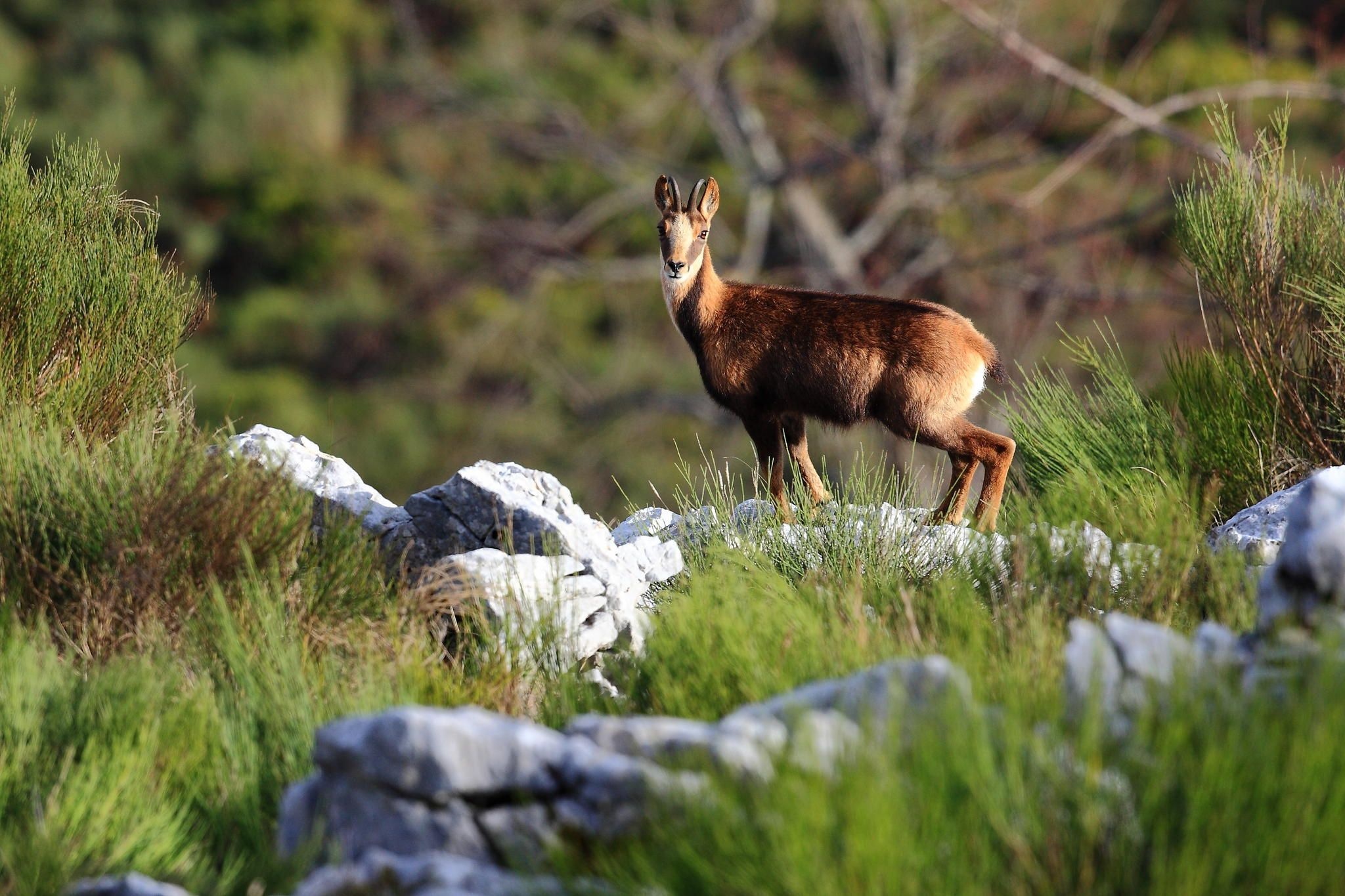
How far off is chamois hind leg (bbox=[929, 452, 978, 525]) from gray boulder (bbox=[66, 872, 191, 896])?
3.82 metres

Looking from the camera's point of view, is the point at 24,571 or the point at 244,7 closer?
the point at 24,571

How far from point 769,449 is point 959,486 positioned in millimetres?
870

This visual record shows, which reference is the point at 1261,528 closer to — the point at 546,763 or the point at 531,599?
the point at 531,599

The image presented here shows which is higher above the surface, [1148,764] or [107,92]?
[107,92]

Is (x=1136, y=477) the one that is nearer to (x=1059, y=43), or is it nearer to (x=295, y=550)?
(x=295, y=550)

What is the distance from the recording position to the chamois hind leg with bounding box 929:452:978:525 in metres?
6.52

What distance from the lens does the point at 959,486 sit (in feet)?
21.8

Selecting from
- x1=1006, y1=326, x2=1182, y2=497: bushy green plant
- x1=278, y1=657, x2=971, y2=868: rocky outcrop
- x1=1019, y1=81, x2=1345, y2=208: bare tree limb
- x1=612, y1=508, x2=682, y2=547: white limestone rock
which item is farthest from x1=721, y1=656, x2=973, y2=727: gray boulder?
x1=1019, y1=81, x2=1345, y2=208: bare tree limb

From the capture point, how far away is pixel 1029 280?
15.9 meters

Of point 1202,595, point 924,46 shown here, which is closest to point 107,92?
point 924,46

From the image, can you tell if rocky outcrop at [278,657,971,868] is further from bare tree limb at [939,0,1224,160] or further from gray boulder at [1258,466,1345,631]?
bare tree limb at [939,0,1224,160]

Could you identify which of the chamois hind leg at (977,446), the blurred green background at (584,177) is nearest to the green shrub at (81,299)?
the chamois hind leg at (977,446)

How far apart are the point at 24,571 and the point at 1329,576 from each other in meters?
3.77

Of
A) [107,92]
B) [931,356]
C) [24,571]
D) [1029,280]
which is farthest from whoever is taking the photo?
[107,92]
